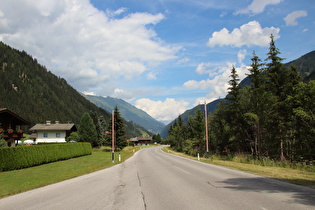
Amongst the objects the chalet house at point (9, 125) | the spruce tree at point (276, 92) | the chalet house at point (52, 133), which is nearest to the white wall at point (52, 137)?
the chalet house at point (52, 133)

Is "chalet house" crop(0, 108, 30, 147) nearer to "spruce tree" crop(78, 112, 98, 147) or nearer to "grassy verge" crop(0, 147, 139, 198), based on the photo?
"grassy verge" crop(0, 147, 139, 198)

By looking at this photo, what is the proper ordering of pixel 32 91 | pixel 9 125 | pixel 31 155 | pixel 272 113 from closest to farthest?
pixel 31 155
pixel 272 113
pixel 9 125
pixel 32 91

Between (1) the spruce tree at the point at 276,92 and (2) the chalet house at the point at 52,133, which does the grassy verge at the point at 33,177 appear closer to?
(1) the spruce tree at the point at 276,92

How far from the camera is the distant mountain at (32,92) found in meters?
129

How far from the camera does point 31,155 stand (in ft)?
74.7

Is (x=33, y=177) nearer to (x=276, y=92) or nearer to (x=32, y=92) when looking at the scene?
(x=276, y=92)

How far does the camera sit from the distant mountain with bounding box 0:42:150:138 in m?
129

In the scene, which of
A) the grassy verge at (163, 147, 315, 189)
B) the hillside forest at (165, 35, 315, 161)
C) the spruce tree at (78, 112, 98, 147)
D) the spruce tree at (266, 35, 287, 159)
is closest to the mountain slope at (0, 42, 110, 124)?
the spruce tree at (78, 112, 98, 147)

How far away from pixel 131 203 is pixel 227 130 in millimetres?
33347

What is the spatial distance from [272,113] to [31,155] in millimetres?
26511

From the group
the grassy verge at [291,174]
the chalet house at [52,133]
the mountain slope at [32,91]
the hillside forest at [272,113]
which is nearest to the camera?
the grassy verge at [291,174]

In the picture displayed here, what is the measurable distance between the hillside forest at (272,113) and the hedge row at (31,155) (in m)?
23.2

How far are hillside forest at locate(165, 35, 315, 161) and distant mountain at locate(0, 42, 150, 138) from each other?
113156 millimetres

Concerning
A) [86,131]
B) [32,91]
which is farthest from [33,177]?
[32,91]
